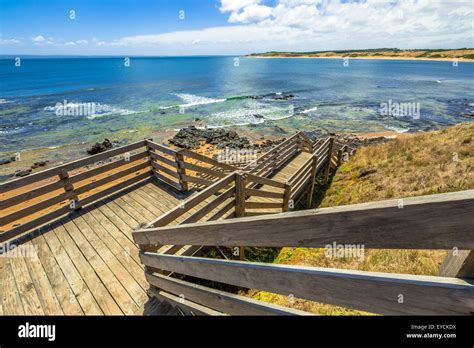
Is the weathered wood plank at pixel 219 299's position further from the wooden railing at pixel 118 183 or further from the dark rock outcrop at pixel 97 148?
the dark rock outcrop at pixel 97 148

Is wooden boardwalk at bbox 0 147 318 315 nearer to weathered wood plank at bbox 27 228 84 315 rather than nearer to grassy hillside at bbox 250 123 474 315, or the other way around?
weathered wood plank at bbox 27 228 84 315


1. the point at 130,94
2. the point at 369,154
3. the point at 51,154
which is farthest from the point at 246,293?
the point at 130,94

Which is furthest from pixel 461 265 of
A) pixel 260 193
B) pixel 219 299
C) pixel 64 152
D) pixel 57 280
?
pixel 64 152

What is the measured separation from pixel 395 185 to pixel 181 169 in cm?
618

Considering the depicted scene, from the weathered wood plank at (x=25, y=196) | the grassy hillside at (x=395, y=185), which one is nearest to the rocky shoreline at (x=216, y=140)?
the grassy hillside at (x=395, y=185)

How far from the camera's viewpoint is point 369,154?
11383 mm

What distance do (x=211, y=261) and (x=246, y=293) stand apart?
2476 millimetres

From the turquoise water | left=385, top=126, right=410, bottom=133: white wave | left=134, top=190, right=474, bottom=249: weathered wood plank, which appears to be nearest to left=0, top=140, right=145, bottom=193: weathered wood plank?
left=134, top=190, right=474, bottom=249: weathered wood plank

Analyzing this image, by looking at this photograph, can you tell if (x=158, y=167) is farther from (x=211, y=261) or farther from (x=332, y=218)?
(x=332, y=218)

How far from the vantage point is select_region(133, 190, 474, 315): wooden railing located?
3.08 ft

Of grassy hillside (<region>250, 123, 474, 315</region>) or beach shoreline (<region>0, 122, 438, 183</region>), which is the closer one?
grassy hillside (<region>250, 123, 474, 315</region>)

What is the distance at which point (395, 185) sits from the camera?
269 inches

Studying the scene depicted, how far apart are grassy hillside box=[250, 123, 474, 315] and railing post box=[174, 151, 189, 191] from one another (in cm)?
296

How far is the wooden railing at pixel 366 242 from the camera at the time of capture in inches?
36.9
